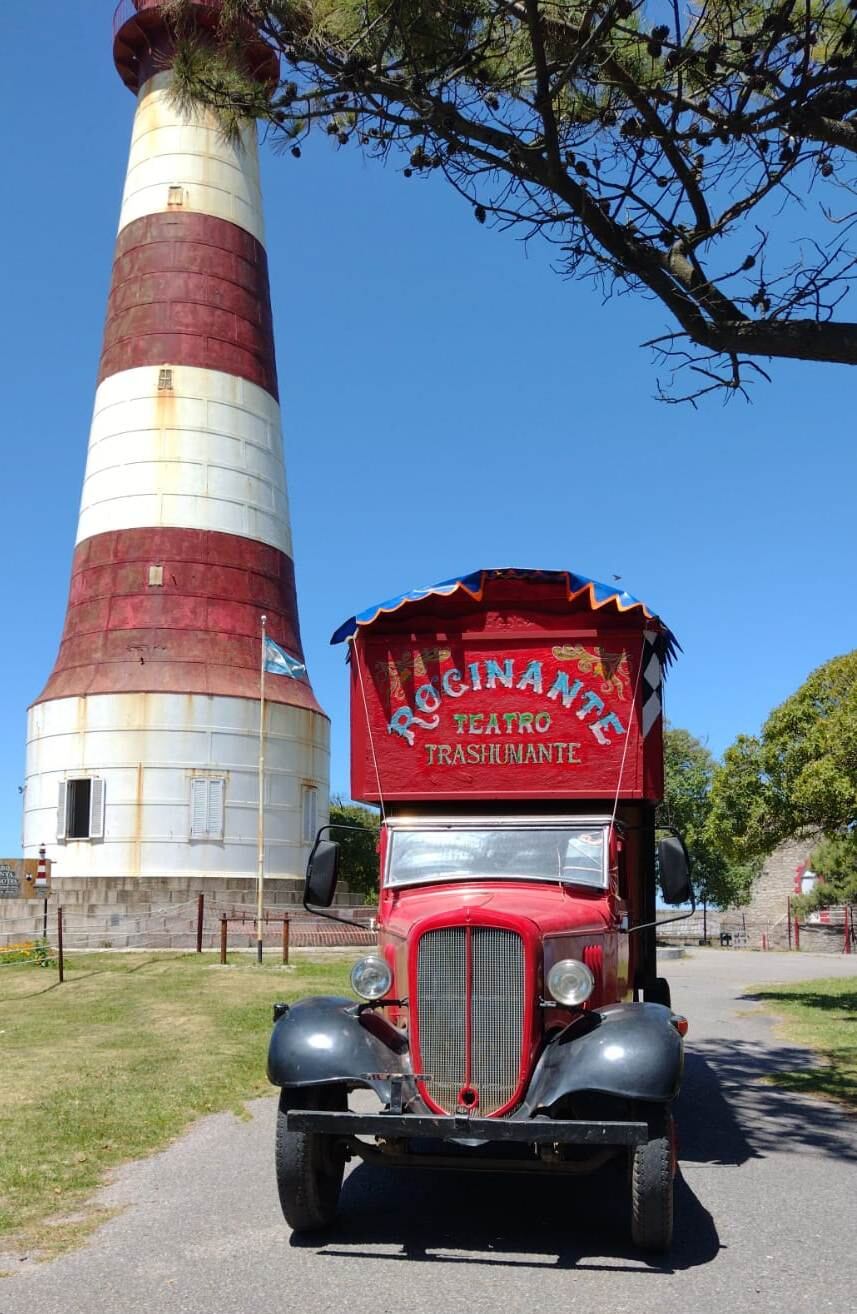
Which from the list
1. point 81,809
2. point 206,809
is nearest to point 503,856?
point 206,809

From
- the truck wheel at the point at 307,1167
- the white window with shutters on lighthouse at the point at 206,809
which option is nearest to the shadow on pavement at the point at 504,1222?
the truck wheel at the point at 307,1167

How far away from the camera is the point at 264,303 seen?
3275 cm

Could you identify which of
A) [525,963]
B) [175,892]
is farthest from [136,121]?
[525,963]

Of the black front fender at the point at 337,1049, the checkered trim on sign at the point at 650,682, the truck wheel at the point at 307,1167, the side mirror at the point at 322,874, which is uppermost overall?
the checkered trim on sign at the point at 650,682

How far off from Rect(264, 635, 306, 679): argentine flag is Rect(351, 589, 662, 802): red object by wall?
68.0 feet

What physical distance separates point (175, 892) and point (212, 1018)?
45.5 feet

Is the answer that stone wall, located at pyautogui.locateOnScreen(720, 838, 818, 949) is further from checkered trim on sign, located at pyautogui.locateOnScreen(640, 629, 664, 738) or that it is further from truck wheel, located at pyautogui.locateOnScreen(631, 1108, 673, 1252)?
truck wheel, located at pyautogui.locateOnScreen(631, 1108, 673, 1252)

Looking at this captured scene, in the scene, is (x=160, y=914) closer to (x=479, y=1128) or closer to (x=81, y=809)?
(x=81, y=809)

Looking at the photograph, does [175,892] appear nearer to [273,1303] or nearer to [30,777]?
[30,777]

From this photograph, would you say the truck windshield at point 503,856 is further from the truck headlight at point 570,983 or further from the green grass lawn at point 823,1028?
the green grass lawn at point 823,1028

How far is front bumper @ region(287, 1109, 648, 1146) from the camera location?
559 centimetres

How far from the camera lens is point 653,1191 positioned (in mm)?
5711

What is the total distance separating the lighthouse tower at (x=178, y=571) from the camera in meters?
29.0

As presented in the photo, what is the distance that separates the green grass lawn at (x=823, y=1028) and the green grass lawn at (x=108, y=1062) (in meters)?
5.20
